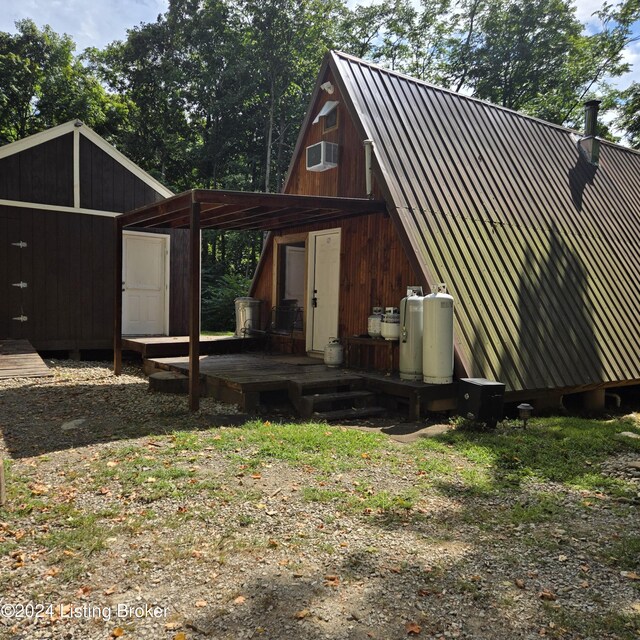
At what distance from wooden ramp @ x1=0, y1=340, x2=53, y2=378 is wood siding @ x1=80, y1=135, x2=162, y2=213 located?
318 cm

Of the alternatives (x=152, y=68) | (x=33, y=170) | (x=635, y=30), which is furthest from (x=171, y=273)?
(x=635, y=30)

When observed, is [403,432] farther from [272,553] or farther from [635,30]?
[635,30]

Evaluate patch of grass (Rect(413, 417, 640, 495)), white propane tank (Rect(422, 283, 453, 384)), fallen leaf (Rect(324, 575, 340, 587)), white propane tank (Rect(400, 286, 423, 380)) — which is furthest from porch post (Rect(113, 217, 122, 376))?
fallen leaf (Rect(324, 575, 340, 587))

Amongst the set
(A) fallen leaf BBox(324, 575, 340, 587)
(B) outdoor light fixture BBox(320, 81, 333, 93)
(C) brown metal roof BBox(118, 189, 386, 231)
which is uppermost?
(B) outdoor light fixture BBox(320, 81, 333, 93)

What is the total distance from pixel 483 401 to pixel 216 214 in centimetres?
440

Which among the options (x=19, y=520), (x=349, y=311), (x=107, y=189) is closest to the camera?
(x=19, y=520)

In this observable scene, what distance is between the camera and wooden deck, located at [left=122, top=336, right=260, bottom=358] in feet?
29.1

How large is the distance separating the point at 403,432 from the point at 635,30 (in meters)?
21.9

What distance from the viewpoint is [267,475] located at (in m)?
3.96

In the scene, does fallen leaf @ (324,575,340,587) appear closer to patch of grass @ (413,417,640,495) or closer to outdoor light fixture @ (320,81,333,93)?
patch of grass @ (413,417,640,495)

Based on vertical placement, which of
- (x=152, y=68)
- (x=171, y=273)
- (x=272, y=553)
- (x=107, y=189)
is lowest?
(x=272, y=553)

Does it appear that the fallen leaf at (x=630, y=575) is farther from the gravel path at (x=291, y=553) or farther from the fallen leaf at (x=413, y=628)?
the fallen leaf at (x=413, y=628)

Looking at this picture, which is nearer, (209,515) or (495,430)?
(209,515)

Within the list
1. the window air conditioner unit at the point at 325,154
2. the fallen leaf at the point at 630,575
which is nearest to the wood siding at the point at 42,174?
the window air conditioner unit at the point at 325,154
